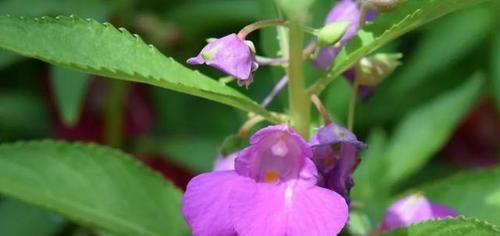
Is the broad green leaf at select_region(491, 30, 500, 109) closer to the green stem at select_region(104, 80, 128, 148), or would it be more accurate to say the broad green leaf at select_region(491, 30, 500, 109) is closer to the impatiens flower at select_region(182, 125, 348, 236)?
the green stem at select_region(104, 80, 128, 148)

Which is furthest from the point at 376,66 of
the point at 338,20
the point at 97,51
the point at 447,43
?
the point at 447,43

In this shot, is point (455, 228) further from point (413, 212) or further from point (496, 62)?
point (496, 62)

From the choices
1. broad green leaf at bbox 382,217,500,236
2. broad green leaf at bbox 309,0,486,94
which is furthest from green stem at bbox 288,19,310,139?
broad green leaf at bbox 382,217,500,236

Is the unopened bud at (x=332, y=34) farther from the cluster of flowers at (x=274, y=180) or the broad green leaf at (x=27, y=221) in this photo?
the broad green leaf at (x=27, y=221)

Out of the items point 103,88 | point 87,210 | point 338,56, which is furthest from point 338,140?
point 103,88

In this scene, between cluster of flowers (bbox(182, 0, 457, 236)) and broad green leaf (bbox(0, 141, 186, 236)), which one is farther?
broad green leaf (bbox(0, 141, 186, 236))

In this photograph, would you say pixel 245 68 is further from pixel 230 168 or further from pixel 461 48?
pixel 461 48
